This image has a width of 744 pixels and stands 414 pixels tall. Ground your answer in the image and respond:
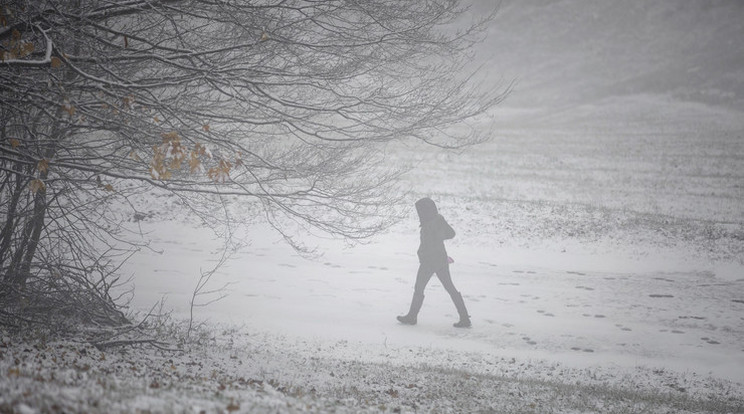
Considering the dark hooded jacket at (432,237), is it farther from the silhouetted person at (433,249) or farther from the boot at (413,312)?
the boot at (413,312)

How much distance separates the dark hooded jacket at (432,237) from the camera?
7.80m

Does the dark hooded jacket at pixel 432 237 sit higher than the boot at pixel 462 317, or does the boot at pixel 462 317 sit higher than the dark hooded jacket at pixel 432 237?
the dark hooded jacket at pixel 432 237

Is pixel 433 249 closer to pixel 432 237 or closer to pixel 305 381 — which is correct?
pixel 432 237

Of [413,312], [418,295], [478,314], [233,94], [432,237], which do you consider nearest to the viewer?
Result: [233,94]

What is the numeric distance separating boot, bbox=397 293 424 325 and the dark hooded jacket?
56 cm

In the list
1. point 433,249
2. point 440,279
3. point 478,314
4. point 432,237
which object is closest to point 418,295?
point 440,279

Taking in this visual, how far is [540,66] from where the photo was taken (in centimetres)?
10544

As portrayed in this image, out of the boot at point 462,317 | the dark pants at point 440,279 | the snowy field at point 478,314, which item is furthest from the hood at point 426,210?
the boot at point 462,317

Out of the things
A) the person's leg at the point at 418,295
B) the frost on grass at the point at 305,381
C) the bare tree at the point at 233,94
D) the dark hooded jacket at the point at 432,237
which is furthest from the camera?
the person's leg at the point at 418,295

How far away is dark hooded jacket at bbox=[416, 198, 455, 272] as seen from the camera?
780cm

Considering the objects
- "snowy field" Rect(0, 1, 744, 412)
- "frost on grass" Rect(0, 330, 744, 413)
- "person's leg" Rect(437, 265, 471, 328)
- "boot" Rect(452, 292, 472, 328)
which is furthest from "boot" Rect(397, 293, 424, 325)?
"frost on grass" Rect(0, 330, 744, 413)

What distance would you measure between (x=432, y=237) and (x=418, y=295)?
3.42 feet

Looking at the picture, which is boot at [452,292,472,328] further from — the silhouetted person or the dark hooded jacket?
the dark hooded jacket

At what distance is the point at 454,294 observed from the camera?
7883 millimetres
